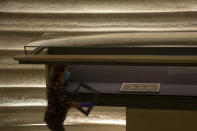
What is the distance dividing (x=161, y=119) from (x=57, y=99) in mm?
627

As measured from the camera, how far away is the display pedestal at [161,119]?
7.03 feet

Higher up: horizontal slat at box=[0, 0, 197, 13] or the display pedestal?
horizontal slat at box=[0, 0, 197, 13]

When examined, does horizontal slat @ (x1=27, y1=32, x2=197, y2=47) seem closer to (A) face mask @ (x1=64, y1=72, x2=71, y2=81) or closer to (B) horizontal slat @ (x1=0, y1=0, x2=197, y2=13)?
(A) face mask @ (x1=64, y1=72, x2=71, y2=81)

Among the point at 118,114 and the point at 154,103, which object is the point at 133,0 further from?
the point at 154,103

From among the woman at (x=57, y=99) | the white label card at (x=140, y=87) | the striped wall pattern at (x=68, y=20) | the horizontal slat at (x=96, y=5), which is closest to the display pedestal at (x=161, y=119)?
the white label card at (x=140, y=87)

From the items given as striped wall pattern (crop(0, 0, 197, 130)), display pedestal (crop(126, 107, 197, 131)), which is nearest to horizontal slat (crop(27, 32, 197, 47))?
display pedestal (crop(126, 107, 197, 131))

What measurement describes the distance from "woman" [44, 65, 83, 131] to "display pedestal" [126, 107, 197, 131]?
352 millimetres

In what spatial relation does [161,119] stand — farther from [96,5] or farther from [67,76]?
[96,5]

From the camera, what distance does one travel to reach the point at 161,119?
2172mm

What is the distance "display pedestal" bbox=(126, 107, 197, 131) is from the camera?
2143 millimetres

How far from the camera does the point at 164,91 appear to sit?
2215mm

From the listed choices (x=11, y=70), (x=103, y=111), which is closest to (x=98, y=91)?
(x=103, y=111)

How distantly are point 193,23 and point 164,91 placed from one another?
1583 millimetres

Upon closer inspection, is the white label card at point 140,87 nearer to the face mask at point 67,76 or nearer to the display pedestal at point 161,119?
the display pedestal at point 161,119
